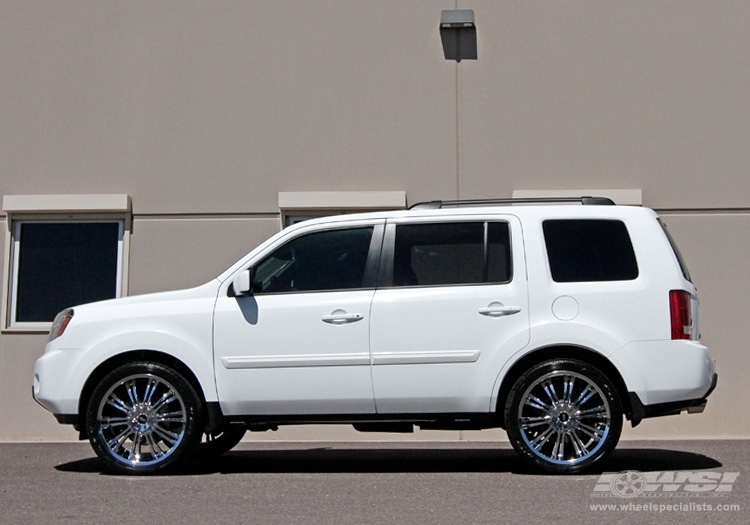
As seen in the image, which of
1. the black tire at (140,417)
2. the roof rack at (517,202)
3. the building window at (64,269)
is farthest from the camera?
the building window at (64,269)

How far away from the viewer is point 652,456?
9422 mm

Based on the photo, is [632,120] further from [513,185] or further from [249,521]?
[249,521]

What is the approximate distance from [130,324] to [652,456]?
4286mm

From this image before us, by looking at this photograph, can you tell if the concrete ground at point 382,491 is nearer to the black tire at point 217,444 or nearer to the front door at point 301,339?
the black tire at point 217,444

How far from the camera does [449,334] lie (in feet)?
26.0

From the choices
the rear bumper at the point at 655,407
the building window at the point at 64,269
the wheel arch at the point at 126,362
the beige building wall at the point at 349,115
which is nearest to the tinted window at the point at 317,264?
the wheel arch at the point at 126,362

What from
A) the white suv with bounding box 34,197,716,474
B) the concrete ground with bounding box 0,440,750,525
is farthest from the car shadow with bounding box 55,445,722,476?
the white suv with bounding box 34,197,716,474

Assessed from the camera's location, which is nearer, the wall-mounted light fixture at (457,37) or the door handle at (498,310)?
the door handle at (498,310)

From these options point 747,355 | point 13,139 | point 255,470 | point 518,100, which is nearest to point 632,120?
point 518,100

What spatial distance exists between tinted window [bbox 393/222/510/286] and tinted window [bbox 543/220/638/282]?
1.08 feet

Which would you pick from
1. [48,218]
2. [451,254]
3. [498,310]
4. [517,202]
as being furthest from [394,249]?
[48,218]

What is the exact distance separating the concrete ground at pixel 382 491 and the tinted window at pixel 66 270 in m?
2.60

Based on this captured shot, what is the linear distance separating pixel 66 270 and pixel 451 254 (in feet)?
18.2

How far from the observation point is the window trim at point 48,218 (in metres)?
12.0
